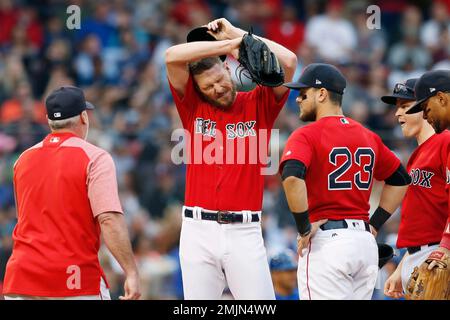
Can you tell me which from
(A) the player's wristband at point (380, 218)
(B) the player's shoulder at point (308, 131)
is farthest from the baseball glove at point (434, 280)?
(B) the player's shoulder at point (308, 131)

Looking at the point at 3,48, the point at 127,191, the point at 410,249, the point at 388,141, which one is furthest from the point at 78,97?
the point at 3,48

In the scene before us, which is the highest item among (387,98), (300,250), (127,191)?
(387,98)

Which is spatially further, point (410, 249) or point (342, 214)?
point (410, 249)

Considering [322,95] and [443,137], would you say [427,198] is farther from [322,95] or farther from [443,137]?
[322,95]

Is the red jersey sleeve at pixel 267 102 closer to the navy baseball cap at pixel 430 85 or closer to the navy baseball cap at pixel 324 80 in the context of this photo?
the navy baseball cap at pixel 324 80

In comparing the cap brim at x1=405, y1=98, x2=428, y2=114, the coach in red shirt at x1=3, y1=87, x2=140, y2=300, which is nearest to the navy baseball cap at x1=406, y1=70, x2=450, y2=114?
the cap brim at x1=405, y1=98, x2=428, y2=114

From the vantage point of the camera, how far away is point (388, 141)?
11445mm

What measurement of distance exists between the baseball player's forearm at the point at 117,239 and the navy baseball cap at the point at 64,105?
2.34ft

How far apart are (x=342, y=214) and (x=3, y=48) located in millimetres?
8523

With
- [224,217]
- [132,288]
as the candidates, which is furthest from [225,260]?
[132,288]

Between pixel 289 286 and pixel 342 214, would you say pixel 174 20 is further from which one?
pixel 342 214

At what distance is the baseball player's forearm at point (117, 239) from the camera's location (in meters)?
5.43

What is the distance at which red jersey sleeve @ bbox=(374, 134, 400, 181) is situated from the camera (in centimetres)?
612
